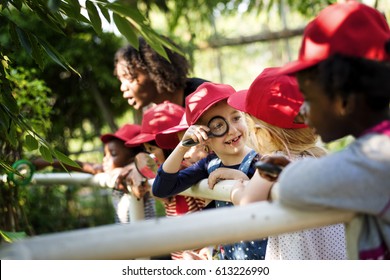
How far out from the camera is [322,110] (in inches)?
41.3

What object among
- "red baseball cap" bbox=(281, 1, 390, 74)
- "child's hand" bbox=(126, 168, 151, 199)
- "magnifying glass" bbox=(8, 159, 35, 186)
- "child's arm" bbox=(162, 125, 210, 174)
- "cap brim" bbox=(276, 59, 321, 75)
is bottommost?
"child's hand" bbox=(126, 168, 151, 199)

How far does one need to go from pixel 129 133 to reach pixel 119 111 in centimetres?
202

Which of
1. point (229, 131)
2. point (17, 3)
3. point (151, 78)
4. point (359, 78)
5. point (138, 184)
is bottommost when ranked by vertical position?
point (138, 184)

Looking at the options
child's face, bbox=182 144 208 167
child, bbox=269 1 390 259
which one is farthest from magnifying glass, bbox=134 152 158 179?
child, bbox=269 1 390 259

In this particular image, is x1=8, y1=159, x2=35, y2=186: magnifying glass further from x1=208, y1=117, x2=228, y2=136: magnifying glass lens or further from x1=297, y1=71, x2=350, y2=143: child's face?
x1=297, y1=71, x2=350, y2=143: child's face

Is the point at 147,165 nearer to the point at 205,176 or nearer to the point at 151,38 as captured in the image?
the point at 205,176

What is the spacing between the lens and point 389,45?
1.01 metres

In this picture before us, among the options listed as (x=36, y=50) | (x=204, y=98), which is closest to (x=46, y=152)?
(x=36, y=50)

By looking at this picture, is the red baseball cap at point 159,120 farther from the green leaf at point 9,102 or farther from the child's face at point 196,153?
the green leaf at point 9,102

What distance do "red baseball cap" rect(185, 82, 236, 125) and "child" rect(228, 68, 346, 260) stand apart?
273mm

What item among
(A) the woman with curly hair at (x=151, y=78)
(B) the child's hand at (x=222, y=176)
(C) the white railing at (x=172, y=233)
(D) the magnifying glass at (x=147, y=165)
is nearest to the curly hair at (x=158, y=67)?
(A) the woman with curly hair at (x=151, y=78)

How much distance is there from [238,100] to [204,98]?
0.58ft

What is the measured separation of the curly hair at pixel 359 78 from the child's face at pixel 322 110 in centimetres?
2

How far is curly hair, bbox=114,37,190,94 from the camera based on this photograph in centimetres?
287
